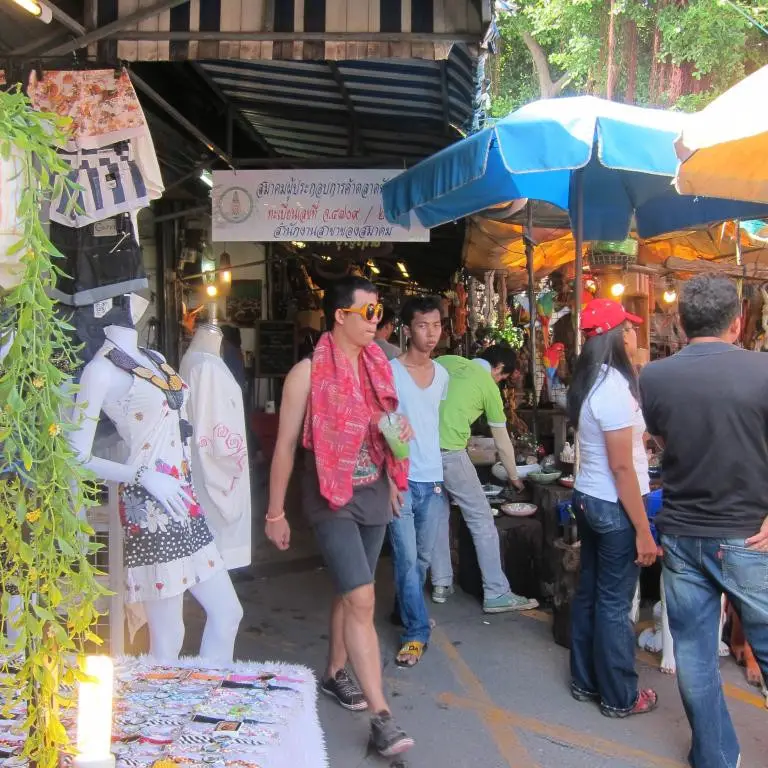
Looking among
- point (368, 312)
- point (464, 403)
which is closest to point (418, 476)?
point (464, 403)

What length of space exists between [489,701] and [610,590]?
918 millimetres

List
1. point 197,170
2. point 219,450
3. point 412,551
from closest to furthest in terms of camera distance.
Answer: point 219,450 → point 412,551 → point 197,170

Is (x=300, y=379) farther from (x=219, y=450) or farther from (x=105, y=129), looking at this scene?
(x=105, y=129)

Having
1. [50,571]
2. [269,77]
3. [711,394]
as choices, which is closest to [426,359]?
[711,394]

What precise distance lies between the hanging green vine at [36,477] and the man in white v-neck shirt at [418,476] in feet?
9.87

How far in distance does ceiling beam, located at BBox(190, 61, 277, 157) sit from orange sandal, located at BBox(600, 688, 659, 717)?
17.6 feet

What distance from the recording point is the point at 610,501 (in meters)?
3.67

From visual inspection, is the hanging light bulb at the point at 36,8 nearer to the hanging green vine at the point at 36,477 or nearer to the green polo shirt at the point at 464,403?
the hanging green vine at the point at 36,477

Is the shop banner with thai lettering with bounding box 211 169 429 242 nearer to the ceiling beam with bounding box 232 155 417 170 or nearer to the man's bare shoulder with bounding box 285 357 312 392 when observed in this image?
the ceiling beam with bounding box 232 155 417 170

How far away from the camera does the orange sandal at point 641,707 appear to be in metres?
3.80

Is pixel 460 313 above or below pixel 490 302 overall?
below

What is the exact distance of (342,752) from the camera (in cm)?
346

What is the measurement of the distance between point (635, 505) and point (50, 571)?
2.75 m

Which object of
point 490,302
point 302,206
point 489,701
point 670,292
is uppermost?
point 302,206
